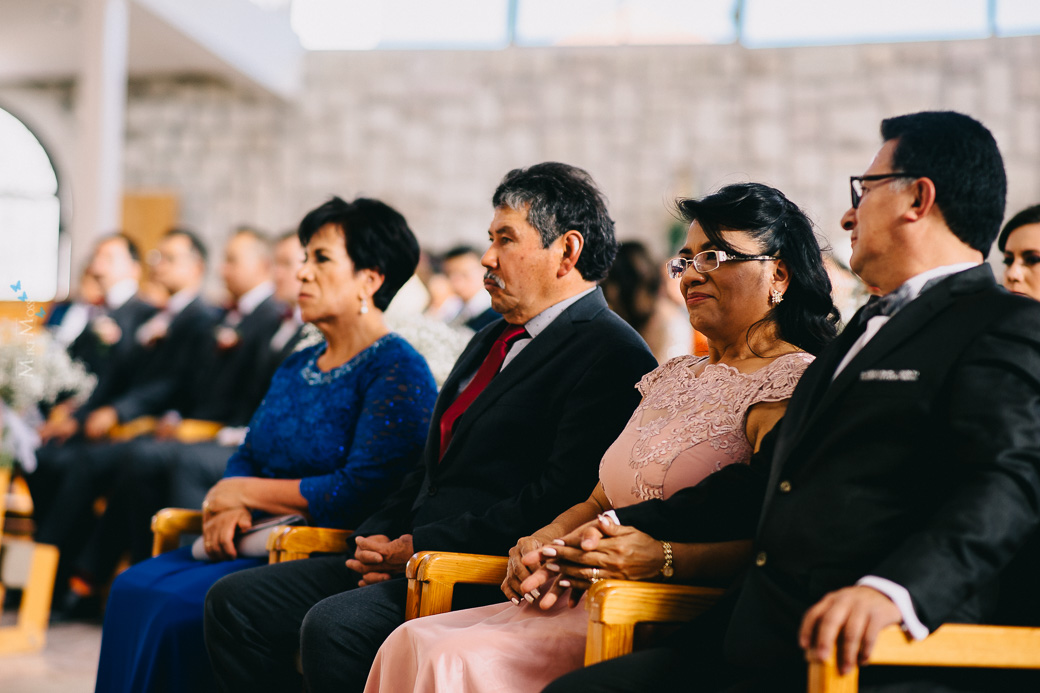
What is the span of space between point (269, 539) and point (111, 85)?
6.51 meters

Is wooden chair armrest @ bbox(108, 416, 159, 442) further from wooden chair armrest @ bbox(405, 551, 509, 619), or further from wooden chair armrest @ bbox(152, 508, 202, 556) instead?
wooden chair armrest @ bbox(405, 551, 509, 619)

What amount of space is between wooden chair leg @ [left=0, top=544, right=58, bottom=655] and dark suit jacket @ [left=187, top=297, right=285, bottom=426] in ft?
3.23

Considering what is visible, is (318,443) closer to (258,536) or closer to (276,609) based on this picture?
(258,536)

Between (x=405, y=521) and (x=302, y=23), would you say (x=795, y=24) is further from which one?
(x=405, y=521)

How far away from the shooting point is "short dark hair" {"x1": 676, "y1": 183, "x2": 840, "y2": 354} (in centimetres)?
192

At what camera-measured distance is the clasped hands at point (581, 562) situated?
1.72 metres

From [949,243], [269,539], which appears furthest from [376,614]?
[949,243]

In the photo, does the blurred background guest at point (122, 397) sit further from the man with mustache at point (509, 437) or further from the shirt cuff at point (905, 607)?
the shirt cuff at point (905, 607)

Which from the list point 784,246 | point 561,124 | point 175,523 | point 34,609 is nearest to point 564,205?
point 784,246

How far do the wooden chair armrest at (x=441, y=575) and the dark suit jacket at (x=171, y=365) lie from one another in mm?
3316

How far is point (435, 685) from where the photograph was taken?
1.72 metres

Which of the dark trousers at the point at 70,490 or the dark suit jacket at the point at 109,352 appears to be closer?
the dark trousers at the point at 70,490

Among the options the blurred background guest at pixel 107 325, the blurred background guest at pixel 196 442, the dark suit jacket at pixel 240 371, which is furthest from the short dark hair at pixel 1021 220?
the blurred background guest at pixel 107 325

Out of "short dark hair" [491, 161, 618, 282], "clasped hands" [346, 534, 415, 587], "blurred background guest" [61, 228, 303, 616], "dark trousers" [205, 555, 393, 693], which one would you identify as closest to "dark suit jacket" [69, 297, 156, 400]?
"blurred background guest" [61, 228, 303, 616]
